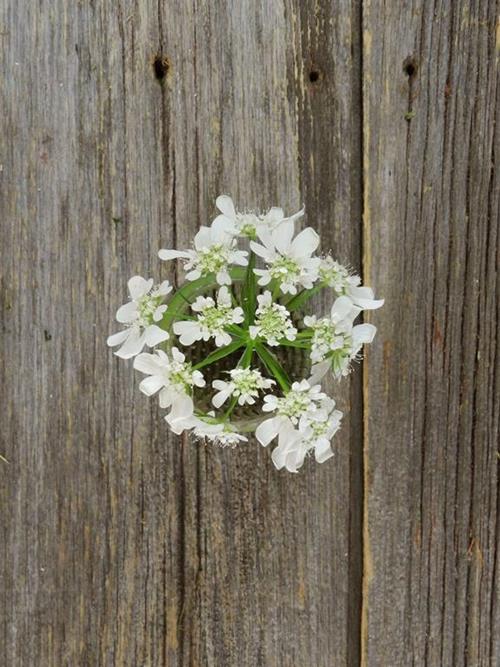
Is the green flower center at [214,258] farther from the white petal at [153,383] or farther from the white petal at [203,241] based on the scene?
the white petal at [153,383]

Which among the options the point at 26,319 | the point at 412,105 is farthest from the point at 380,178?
the point at 26,319

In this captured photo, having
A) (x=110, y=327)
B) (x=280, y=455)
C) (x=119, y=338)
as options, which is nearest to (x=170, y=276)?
(x=110, y=327)

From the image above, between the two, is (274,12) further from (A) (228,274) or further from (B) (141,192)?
(A) (228,274)

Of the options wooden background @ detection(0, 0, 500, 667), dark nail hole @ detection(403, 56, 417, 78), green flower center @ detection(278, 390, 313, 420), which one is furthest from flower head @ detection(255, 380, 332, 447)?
dark nail hole @ detection(403, 56, 417, 78)

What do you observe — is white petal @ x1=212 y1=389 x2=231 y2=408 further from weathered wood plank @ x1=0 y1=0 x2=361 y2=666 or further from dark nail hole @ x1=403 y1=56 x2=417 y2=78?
dark nail hole @ x1=403 y1=56 x2=417 y2=78

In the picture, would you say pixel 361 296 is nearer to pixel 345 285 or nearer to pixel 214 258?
pixel 345 285
